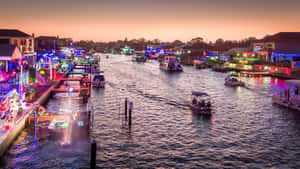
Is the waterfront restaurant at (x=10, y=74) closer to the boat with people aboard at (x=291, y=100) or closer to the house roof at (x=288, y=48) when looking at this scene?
the boat with people aboard at (x=291, y=100)

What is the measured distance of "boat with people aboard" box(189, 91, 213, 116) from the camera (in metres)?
29.7

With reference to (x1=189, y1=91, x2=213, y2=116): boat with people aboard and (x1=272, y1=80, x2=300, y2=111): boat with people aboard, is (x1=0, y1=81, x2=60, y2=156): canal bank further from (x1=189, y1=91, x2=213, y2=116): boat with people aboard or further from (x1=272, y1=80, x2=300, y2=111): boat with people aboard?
(x1=272, y1=80, x2=300, y2=111): boat with people aboard

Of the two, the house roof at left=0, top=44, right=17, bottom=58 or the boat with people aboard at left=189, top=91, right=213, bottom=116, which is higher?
the house roof at left=0, top=44, right=17, bottom=58

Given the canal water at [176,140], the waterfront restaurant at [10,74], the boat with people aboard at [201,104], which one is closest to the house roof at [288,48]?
the canal water at [176,140]

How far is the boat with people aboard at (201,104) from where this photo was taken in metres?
29.7

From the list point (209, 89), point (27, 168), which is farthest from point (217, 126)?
point (209, 89)

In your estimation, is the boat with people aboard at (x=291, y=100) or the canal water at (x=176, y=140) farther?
the boat with people aboard at (x=291, y=100)

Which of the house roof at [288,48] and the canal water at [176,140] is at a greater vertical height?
the house roof at [288,48]

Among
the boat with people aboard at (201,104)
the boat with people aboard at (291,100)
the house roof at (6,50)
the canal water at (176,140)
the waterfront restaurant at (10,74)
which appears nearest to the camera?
the canal water at (176,140)

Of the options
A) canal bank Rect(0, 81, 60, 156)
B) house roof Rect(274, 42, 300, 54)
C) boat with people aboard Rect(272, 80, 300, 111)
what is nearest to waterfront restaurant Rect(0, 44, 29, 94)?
canal bank Rect(0, 81, 60, 156)

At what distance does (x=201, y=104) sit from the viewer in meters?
30.2

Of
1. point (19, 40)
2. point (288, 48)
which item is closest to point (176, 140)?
point (19, 40)

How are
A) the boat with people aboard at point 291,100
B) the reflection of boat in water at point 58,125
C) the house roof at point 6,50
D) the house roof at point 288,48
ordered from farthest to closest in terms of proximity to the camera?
the house roof at point 288,48 < the house roof at point 6,50 < the boat with people aboard at point 291,100 < the reflection of boat in water at point 58,125

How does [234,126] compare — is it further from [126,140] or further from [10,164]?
[10,164]
